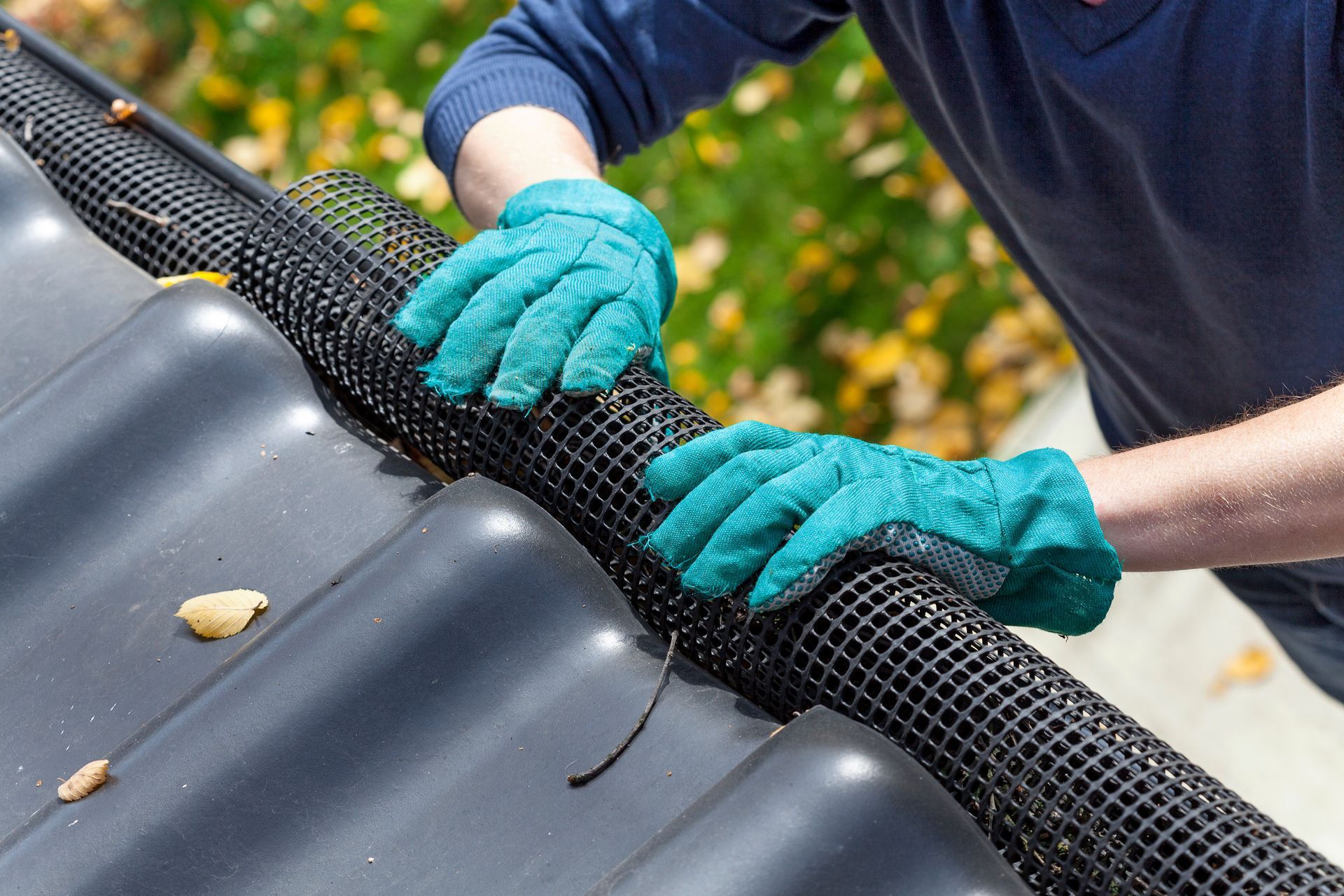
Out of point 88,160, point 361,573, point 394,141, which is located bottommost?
point 394,141

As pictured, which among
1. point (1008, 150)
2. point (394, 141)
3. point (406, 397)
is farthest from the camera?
point (394, 141)

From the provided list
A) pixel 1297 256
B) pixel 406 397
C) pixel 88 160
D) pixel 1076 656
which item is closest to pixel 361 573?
pixel 406 397

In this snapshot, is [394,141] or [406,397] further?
[394,141]

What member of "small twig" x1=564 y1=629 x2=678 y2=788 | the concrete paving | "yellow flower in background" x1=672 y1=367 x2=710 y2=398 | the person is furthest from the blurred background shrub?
"small twig" x1=564 y1=629 x2=678 y2=788

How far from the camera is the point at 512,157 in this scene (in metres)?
1.80

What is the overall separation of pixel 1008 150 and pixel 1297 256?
0.44 metres

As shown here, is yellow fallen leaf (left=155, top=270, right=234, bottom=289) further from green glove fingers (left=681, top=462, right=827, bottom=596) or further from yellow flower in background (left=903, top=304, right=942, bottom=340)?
yellow flower in background (left=903, top=304, right=942, bottom=340)

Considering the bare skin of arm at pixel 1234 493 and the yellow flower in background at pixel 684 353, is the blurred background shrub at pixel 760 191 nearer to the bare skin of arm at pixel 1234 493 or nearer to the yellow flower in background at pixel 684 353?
the yellow flower in background at pixel 684 353

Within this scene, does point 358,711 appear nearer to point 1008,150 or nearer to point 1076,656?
Answer: point 1008,150

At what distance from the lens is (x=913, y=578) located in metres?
1.19

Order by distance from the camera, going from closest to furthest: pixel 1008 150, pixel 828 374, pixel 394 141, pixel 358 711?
1. pixel 358 711
2. pixel 1008 150
3. pixel 828 374
4. pixel 394 141

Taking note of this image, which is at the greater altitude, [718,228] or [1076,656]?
[718,228]

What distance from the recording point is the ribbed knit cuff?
74.5 inches

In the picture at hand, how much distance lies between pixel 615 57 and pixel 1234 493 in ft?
4.15
